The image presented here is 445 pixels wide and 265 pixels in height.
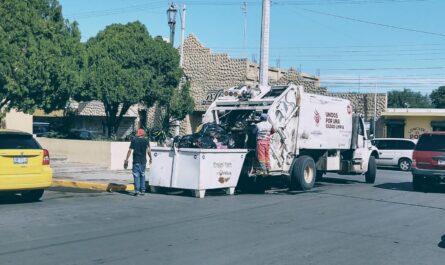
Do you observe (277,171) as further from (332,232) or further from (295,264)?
(295,264)

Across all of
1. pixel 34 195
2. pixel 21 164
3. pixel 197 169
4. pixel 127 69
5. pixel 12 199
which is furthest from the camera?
pixel 127 69

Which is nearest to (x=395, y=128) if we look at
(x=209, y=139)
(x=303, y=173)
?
(x=303, y=173)

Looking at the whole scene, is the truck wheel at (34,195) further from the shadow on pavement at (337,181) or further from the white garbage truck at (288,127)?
the shadow on pavement at (337,181)

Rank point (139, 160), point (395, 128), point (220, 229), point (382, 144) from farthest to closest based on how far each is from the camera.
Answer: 1. point (395, 128)
2. point (382, 144)
3. point (139, 160)
4. point (220, 229)

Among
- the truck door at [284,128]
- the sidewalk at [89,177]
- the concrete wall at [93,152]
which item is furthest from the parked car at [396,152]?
the sidewalk at [89,177]

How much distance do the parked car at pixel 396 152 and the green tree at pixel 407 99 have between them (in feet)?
209

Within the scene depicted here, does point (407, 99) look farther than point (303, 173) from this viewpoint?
Yes

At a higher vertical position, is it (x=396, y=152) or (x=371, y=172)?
(x=396, y=152)

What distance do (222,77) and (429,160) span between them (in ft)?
78.0

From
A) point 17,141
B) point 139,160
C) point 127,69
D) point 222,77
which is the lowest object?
point 139,160

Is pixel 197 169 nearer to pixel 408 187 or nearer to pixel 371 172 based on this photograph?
pixel 408 187

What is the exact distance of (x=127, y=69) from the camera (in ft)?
93.8

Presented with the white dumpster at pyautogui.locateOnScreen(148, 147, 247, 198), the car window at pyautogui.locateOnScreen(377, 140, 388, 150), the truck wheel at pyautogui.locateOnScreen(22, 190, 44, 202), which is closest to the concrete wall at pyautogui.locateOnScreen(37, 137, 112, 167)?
the white dumpster at pyautogui.locateOnScreen(148, 147, 247, 198)

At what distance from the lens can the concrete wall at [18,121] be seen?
28.5 meters
